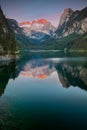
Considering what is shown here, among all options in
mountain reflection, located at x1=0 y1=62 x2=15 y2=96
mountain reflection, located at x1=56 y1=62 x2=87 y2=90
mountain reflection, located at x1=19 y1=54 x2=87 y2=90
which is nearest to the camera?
mountain reflection, located at x1=0 y1=62 x2=15 y2=96

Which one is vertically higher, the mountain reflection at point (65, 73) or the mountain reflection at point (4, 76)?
the mountain reflection at point (4, 76)

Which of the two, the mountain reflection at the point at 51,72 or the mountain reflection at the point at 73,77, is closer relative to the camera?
the mountain reflection at the point at 73,77

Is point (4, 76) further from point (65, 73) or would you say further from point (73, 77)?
point (65, 73)

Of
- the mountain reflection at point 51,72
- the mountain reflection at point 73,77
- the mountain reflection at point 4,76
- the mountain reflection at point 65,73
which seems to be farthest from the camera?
the mountain reflection at point 65,73

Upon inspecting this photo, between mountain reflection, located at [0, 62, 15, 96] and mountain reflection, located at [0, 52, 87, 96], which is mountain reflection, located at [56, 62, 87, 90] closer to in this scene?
mountain reflection, located at [0, 52, 87, 96]

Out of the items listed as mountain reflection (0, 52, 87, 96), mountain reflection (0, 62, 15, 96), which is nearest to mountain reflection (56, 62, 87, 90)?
mountain reflection (0, 52, 87, 96)

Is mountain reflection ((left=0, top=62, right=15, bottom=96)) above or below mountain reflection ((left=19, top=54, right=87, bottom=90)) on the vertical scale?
above

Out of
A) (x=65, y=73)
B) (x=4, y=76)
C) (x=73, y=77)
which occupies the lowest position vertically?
(x=65, y=73)

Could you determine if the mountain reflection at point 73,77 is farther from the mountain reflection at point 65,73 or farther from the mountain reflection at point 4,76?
the mountain reflection at point 4,76

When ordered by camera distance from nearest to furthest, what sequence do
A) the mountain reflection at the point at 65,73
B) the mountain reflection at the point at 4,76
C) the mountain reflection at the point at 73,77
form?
1. the mountain reflection at the point at 4,76
2. the mountain reflection at the point at 73,77
3. the mountain reflection at the point at 65,73

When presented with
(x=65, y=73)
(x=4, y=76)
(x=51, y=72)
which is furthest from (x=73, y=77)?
(x=4, y=76)

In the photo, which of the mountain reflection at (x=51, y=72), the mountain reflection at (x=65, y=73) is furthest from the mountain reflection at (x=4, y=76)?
the mountain reflection at (x=65, y=73)

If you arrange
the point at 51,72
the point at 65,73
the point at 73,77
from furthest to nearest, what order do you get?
the point at 51,72 → the point at 65,73 → the point at 73,77

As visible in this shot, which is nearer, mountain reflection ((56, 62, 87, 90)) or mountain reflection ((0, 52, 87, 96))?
mountain reflection ((56, 62, 87, 90))
